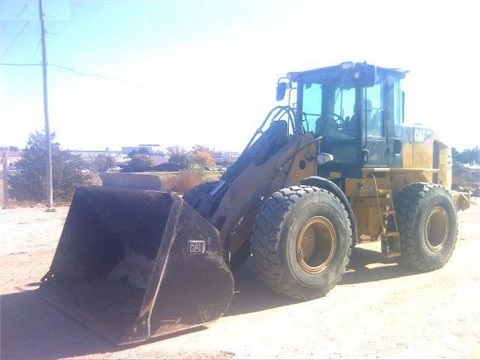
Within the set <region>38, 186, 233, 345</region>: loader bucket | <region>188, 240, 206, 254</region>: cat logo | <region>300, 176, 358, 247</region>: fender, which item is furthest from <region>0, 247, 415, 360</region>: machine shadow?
<region>300, 176, 358, 247</region>: fender

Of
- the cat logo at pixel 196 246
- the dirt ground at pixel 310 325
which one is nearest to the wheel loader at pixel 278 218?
the cat logo at pixel 196 246

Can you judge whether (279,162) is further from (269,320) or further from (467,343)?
(467,343)

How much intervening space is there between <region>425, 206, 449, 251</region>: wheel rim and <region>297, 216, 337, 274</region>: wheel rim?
2402mm

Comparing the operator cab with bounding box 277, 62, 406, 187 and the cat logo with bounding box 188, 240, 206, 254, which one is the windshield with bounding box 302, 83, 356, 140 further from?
the cat logo with bounding box 188, 240, 206, 254

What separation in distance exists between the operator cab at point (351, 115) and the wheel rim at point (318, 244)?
126 cm

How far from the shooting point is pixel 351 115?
7125 mm

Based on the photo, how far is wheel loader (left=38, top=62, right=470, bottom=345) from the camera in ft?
15.5

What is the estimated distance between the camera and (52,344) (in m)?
4.40

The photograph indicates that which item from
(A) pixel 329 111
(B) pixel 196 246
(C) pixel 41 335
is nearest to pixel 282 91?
(A) pixel 329 111

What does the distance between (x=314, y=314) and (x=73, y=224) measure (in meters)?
3.11

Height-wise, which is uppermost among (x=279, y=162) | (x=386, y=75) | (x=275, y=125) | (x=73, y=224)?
(x=386, y=75)

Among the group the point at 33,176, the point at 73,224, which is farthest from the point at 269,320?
the point at 33,176

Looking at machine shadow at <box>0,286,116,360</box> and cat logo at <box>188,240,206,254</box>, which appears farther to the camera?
cat logo at <box>188,240,206,254</box>

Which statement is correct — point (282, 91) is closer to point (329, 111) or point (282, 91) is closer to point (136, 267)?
point (329, 111)
